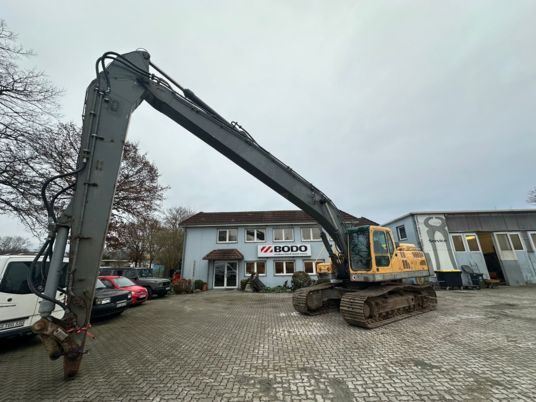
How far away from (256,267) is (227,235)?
366 centimetres

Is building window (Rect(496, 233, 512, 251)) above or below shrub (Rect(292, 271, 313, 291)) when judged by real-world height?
above

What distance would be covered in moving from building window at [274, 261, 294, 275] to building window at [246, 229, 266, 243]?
7.62 feet

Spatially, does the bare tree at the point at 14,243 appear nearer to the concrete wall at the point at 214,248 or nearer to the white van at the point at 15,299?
the concrete wall at the point at 214,248

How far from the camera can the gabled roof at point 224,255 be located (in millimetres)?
17078

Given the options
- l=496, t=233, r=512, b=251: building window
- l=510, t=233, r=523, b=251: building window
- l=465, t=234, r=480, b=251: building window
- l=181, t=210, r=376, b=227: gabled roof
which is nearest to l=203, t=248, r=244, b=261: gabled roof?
l=181, t=210, r=376, b=227: gabled roof

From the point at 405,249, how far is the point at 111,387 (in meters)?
8.56

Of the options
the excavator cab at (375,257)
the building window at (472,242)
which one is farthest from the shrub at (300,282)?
the building window at (472,242)

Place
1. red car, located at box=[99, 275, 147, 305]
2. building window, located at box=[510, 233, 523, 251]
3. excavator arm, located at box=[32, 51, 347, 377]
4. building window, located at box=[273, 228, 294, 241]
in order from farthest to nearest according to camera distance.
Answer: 1. building window, located at box=[273, 228, 294, 241]
2. building window, located at box=[510, 233, 523, 251]
3. red car, located at box=[99, 275, 147, 305]
4. excavator arm, located at box=[32, 51, 347, 377]

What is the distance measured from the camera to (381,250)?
683 centimetres

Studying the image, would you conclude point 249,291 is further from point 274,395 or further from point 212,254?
point 274,395

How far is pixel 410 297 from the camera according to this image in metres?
7.41

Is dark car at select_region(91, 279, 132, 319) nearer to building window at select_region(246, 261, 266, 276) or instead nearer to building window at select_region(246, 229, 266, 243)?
building window at select_region(246, 261, 266, 276)

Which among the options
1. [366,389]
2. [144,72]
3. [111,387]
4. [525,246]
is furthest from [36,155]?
[525,246]

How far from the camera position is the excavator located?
3.22m
